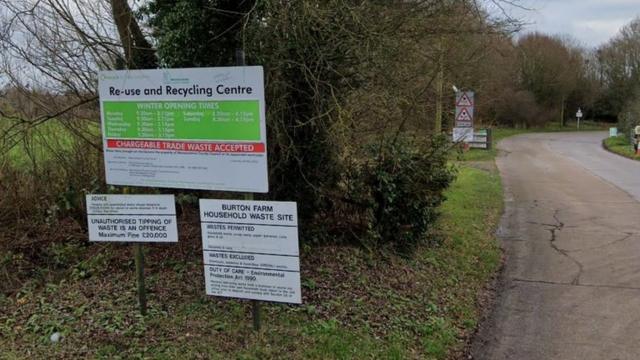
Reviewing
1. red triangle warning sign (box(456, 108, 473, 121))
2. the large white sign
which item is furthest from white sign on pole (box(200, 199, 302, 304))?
red triangle warning sign (box(456, 108, 473, 121))

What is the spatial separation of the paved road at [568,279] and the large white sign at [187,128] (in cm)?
251

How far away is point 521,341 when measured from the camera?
492 cm

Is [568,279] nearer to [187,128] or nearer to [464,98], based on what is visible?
[464,98]

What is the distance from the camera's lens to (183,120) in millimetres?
4523

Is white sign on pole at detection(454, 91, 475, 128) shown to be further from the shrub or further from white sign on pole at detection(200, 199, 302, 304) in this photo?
white sign on pole at detection(200, 199, 302, 304)

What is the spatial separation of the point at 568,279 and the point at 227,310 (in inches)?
166

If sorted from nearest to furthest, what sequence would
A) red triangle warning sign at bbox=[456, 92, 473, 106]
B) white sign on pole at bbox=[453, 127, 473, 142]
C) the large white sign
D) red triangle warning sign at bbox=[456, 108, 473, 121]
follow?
the large white sign → white sign on pole at bbox=[453, 127, 473, 142] → red triangle warning sign at bbox=[456, 92, 473, 106] → red triangle warning sign at bbox=[456, 108, 473, 121]

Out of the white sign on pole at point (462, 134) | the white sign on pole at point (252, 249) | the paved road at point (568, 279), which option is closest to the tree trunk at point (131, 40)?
the white sign on pole at point (252, 249)

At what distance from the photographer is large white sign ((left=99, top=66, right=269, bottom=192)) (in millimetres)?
4328

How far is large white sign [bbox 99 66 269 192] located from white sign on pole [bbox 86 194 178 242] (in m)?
0.15

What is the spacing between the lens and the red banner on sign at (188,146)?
14.3ft

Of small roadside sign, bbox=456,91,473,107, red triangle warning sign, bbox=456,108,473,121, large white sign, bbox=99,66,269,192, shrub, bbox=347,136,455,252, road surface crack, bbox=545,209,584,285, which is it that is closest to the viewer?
large white sign, bbox=99,66,269,192

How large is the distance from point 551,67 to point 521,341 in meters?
63.0

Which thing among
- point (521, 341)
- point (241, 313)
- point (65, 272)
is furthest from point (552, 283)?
point (65, 272)
